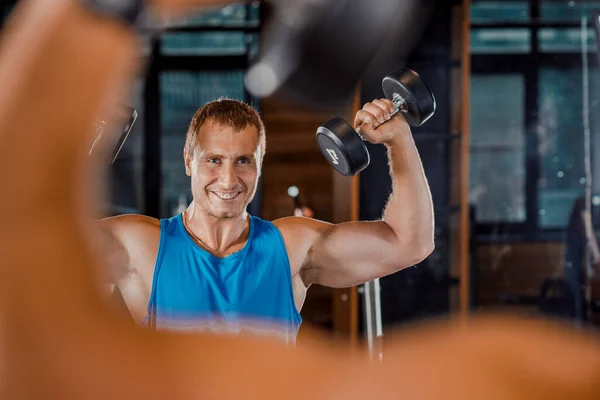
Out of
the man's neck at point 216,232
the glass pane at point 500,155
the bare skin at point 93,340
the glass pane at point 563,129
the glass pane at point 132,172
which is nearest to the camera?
the bare skin at point 93,340

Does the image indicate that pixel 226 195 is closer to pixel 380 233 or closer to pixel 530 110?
pixel 380 233

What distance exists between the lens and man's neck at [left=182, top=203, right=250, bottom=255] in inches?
68.6

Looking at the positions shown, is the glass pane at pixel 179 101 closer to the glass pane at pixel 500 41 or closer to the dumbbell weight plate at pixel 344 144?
the glass pane at pixel 500 41

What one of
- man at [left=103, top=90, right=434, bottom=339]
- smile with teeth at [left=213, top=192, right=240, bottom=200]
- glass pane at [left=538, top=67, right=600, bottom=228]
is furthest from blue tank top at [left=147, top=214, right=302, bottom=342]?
glass pane at [left=538, top=67, right=600, bottom=228]

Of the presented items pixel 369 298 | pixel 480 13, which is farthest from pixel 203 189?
pixel 480 13

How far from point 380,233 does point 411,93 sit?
32 centimetres

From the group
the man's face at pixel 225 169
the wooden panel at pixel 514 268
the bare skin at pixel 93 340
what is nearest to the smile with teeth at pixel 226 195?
the man's face at pixel 225 169

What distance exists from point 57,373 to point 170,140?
13.6 ft

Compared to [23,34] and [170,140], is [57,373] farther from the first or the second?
[170,140]

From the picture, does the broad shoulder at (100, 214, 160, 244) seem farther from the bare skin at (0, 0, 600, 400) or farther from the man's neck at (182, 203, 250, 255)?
the bare skin at (0, 0, 600, 400)

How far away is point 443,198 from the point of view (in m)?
3.95

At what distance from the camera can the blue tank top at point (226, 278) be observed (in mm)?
1634

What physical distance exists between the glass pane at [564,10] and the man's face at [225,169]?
11.6ft

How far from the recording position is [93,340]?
0.16 meters
